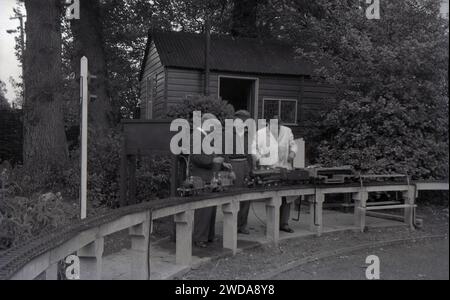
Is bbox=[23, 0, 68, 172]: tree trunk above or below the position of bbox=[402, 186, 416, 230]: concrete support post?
above

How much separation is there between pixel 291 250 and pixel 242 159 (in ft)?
5.39

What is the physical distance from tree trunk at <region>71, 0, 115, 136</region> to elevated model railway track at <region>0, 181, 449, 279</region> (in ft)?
25.5

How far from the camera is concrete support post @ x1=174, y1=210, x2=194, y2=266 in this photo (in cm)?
546

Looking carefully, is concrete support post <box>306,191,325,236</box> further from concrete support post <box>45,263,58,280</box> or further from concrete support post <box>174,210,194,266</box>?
concrete support post <box>45,263,58,280</box>

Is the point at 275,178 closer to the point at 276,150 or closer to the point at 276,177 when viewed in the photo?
the point at 276,177

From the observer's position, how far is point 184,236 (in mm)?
5520

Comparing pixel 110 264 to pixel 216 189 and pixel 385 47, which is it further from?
pixel 385 47

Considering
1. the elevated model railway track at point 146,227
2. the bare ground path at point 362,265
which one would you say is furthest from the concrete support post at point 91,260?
the bare ground path at point 362,265

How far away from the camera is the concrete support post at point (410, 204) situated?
841cm

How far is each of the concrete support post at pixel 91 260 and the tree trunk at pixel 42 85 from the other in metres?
6.03

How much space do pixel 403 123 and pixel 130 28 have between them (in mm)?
13563

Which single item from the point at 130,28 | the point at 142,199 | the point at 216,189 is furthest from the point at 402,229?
the point at 130,28

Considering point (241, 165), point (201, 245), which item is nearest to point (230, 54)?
point (241, 165)

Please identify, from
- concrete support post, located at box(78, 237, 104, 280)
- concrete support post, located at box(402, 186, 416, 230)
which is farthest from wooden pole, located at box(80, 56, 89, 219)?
concrete support post, located at box(402, 186, 416, 230)
